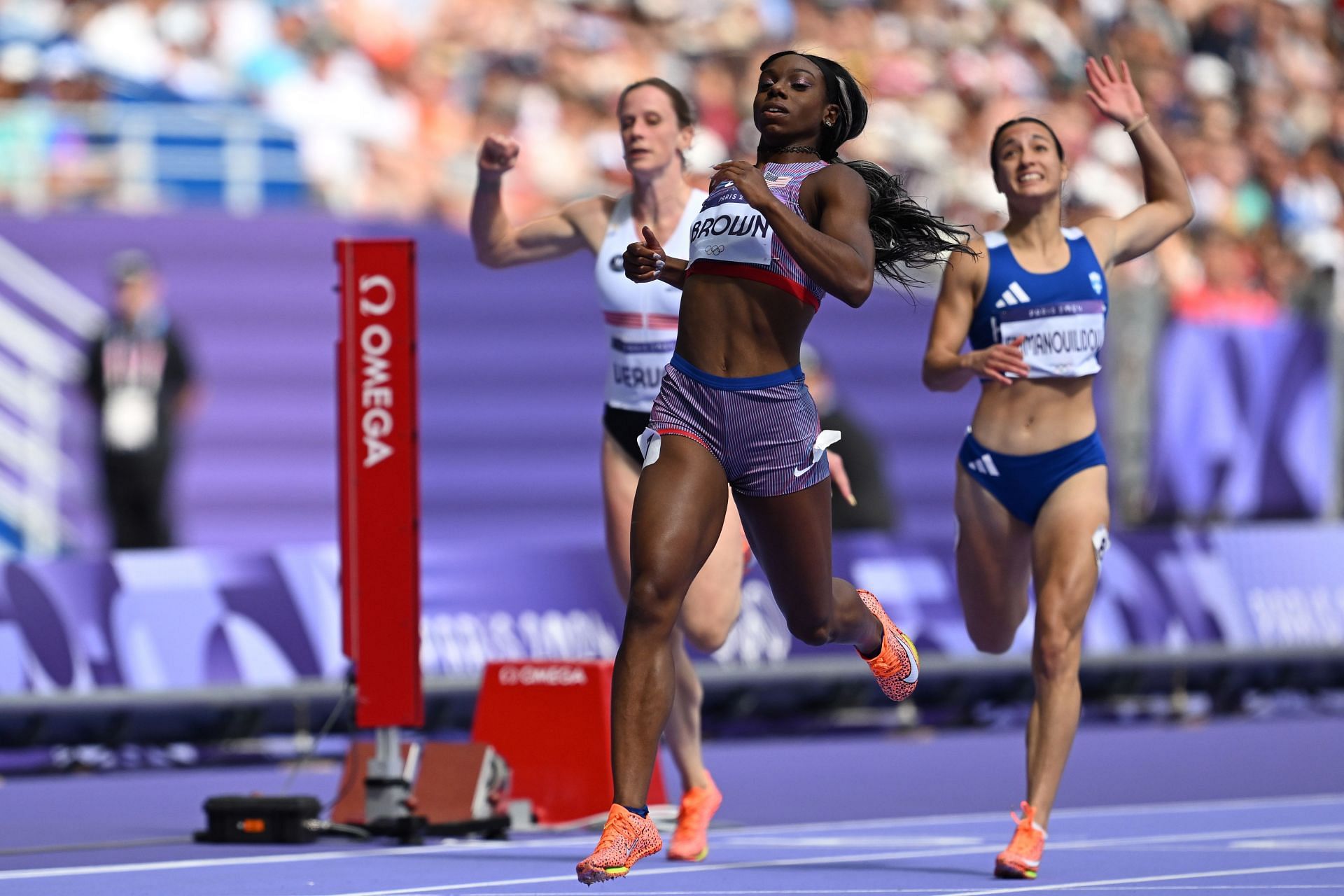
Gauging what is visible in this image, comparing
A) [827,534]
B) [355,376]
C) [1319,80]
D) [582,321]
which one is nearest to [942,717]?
[582,321]

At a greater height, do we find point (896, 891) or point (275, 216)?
point (275, 216)

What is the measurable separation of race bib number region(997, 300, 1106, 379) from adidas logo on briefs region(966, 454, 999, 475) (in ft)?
1.09

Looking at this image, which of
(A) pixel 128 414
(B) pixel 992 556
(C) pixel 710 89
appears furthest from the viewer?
(C) pixel 710 89

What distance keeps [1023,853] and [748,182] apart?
8.37 feet

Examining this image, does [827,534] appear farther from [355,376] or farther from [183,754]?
[183,754]

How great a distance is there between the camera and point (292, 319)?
1541 centimetres

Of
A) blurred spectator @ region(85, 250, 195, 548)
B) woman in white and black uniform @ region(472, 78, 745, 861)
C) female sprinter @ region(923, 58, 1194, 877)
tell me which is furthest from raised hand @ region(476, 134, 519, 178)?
blurred spectator @ region(85, 250, 195, 548)

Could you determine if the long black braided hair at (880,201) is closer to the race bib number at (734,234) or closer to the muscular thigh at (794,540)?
the race bib number at (734,234)

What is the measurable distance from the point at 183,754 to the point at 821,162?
7.06 m

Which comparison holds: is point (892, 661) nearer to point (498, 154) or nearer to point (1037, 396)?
point (1037, 396)

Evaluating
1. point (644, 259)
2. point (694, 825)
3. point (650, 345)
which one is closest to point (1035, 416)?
point (650, 345)

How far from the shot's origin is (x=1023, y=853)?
679 cm

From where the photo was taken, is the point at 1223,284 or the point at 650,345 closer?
the point at 650,345

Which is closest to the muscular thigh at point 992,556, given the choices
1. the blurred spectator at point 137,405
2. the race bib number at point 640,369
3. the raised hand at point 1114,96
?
the race bib number at point 640,369
